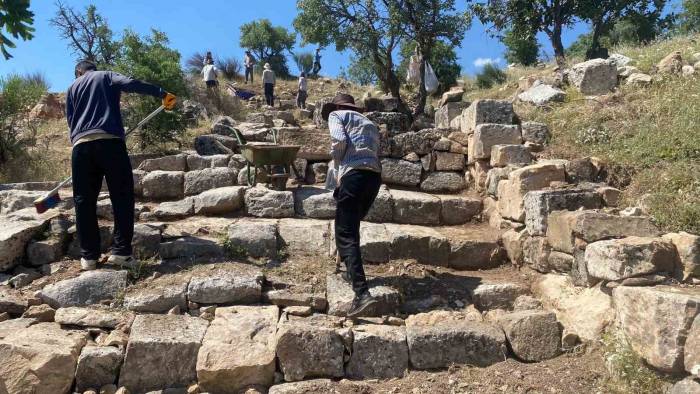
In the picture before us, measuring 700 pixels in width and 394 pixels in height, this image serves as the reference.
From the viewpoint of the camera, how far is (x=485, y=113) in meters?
6.17

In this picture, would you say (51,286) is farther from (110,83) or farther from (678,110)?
(678,110)

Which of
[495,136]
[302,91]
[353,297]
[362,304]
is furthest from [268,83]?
[362,304]

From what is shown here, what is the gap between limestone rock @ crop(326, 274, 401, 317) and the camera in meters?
3.85

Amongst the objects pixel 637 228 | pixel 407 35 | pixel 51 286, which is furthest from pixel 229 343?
pixel 407 35

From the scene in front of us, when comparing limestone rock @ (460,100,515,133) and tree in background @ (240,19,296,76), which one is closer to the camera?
limestone rock @ (460,100,515,133)

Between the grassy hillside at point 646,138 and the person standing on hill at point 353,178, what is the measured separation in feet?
6.84

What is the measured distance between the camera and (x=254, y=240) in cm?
471

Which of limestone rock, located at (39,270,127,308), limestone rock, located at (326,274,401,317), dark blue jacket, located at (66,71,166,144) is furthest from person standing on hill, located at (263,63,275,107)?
limestone rock, located at (326,274,401,317)

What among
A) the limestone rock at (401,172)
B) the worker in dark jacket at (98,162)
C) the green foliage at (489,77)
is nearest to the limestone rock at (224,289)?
the worker in dark jacket at (98,162)

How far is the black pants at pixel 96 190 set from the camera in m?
4.18

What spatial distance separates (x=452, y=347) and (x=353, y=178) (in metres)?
1.38

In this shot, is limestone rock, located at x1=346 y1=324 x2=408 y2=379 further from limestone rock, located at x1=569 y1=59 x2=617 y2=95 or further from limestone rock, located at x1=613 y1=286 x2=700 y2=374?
limestone rock, located at x1=569 y1=59 x2=617 y2=95

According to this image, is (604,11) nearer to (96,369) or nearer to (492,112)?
(492,112)

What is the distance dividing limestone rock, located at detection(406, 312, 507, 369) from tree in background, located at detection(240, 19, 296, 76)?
2563 centimetres
